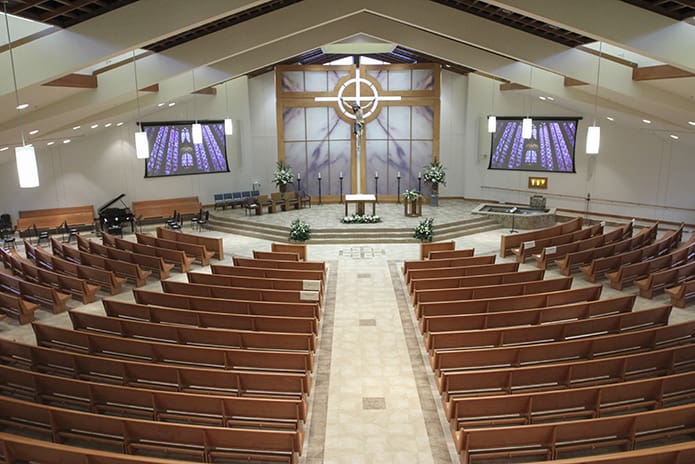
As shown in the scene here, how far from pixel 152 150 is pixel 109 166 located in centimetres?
165

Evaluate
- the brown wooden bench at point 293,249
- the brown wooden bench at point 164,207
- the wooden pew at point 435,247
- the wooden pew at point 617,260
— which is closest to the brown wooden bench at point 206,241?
the brown wooden bench at point 293,249

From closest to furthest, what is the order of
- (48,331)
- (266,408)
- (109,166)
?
(266,408), (48,331), (109,166)

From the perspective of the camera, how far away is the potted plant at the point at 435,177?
66.4 ft

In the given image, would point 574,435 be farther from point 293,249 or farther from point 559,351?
point 293,249

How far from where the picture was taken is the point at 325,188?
22281mm

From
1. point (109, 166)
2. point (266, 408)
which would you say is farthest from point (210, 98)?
point (266, 408)

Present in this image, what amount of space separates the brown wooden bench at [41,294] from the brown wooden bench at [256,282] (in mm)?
2787

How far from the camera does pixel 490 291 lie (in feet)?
31.9

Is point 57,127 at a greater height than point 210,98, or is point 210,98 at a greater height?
point 210,98

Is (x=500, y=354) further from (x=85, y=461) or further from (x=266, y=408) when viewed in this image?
(x=85, y=461)

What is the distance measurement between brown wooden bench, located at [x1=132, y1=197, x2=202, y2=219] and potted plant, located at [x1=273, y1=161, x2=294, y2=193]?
128 inches

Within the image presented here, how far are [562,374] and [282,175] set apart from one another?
15.7 meters

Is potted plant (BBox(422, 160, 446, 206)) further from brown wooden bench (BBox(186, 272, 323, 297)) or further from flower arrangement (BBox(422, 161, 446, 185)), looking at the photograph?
brown wooden bench (BBox(186, 272, 323, 297))

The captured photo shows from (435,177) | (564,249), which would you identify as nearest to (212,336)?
(564,249)
